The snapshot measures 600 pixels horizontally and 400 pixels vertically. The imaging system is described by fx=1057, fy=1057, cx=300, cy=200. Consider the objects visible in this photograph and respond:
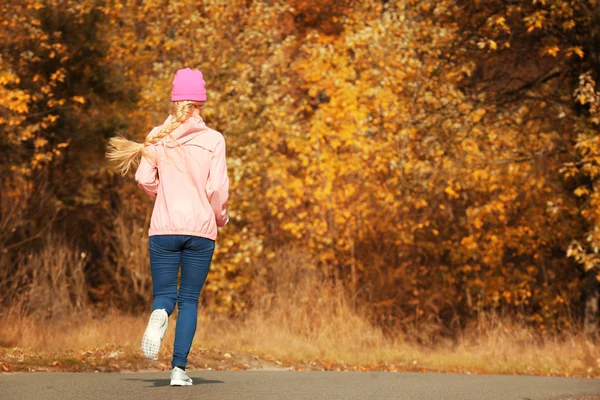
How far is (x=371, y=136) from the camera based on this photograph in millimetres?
18578

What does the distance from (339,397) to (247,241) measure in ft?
40.1

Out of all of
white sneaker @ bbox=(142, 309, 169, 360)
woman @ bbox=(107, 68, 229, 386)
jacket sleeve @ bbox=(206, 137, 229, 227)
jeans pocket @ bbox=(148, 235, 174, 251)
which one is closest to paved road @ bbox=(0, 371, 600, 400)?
white sneaker @ bbox=(142, 309, 169, 360)

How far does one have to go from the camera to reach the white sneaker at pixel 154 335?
6.53 m

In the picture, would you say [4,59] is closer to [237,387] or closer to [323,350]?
[323,350]

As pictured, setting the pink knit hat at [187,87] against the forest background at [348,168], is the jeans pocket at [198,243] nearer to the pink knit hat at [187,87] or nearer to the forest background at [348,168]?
the pink knit hat at [187,87]

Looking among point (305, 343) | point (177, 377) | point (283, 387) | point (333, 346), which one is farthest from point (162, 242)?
point (333, 346)

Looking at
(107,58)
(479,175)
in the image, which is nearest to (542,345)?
(479,175)

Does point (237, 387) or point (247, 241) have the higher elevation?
point (247, 241)

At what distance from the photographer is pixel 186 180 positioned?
22.5 feet

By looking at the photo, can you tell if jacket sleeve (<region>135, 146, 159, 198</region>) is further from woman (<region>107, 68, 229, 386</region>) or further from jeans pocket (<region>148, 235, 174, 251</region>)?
jeans pocket (<region>148, 235, 174, 251</region>)

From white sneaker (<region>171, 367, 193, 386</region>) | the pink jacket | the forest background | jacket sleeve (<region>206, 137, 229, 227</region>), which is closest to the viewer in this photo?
the pink jacket

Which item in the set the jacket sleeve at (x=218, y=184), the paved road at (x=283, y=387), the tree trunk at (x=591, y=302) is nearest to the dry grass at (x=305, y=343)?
the tree trunk at (x=591, y=302)

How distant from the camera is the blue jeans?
22.4 ft

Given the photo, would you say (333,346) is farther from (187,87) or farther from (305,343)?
(187,87)
